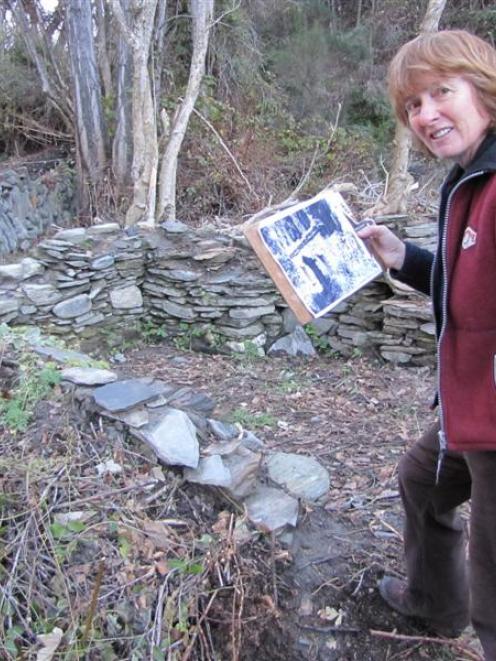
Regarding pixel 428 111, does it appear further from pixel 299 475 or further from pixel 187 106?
pixel 187 106

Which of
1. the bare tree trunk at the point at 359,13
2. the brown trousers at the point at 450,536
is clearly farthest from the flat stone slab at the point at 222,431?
the bare tree trunk at the point at 359,13

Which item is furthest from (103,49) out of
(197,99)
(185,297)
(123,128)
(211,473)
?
(211,473)

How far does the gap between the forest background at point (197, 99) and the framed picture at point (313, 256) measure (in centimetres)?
492

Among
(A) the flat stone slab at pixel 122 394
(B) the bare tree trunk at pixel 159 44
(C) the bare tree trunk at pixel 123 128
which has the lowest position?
(A) the flat stone slab at pixel 122 394

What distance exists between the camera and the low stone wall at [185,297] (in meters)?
4.95

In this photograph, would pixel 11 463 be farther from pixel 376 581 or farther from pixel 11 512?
pixel 376 581

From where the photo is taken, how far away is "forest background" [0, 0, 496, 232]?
6871mm

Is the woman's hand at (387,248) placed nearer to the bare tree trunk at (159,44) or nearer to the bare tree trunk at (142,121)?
the bare tree trunk at (142,121)

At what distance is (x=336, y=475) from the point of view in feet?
9.54

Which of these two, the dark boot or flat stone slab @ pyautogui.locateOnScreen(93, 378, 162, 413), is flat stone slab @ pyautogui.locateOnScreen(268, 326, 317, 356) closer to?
flat stone slab @ pyautogui.locateOnScreen(93, 378, 162, 413)

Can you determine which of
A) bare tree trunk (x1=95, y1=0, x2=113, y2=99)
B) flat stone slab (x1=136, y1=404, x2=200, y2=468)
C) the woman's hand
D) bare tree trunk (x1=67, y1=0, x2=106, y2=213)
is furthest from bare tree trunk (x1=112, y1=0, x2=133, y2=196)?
the woman's hand

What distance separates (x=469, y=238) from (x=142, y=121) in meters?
5.93

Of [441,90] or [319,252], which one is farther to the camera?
[319,252]

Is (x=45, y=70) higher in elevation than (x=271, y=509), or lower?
Answer: higher
